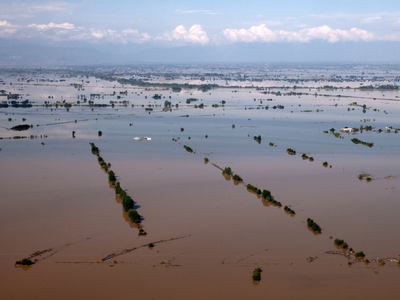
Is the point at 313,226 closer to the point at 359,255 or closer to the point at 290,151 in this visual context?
the point at 359,255

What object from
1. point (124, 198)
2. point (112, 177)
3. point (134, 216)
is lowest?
point (134, 216)

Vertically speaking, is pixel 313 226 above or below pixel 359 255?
above

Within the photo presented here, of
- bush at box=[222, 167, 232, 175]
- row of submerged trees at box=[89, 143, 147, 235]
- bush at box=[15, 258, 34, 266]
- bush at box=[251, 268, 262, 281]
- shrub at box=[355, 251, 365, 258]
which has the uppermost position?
bush at box=[222, 167, 232, 175]

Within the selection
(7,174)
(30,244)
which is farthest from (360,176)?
(7,174)

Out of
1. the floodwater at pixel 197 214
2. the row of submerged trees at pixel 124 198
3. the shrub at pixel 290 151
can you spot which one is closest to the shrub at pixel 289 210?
the floodwater at pixel 197 214

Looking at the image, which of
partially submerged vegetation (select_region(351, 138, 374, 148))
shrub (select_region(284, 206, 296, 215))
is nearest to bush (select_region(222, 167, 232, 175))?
shrub (select_region(284, 206, 296, 215))

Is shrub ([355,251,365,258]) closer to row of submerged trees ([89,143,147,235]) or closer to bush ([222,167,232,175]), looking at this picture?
row of submerged trees ([89,143,147,235])

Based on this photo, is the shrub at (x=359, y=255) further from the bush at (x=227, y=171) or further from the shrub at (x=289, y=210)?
the bush at (x=227, y=171)

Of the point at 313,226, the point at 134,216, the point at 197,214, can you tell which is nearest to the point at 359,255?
the point at 313,226
